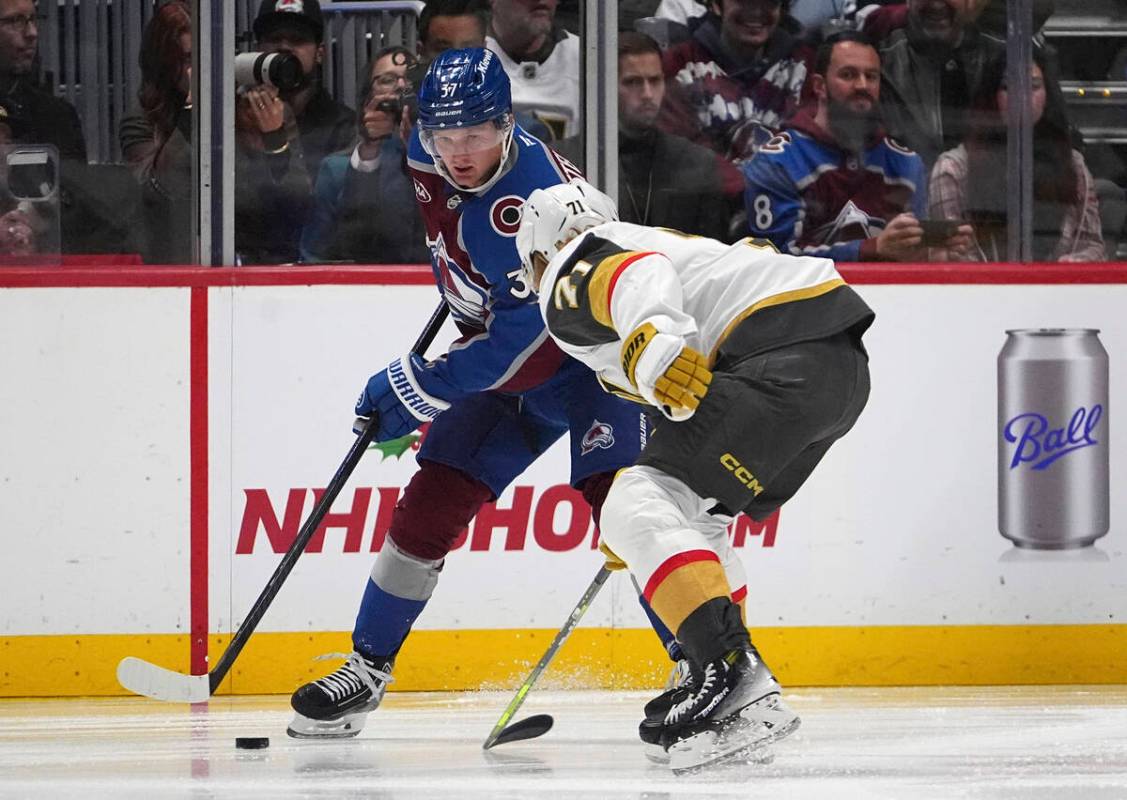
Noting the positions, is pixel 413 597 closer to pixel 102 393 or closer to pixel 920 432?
pixel 102 393

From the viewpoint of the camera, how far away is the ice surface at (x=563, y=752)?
2.34m

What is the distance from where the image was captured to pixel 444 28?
13.2ft

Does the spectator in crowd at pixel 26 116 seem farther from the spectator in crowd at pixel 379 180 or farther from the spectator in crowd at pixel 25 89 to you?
the spectator in crowd at pixel 379 180

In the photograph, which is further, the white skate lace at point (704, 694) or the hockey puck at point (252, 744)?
the hockey puck at point (252, 744)

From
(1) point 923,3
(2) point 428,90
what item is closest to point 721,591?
(2) point 428,90

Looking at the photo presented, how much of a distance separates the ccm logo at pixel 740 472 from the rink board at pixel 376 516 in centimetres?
146

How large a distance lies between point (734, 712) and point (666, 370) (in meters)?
0.48

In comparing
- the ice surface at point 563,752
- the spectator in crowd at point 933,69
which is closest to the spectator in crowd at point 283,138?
the ice surface at point 563,752

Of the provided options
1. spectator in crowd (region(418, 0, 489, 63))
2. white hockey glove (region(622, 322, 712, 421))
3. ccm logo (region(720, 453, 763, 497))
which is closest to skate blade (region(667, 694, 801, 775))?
ccm logo (region(720, 453, 763, 497))

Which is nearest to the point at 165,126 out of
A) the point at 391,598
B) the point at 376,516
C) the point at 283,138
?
the point at 283,138

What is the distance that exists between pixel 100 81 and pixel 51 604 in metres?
1.26

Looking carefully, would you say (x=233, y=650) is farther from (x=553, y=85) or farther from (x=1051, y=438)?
(x=1051, y=438)

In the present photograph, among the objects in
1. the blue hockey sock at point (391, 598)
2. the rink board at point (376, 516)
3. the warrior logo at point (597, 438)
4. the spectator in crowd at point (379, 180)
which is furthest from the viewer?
the spectator in crowd at point (379, 180)

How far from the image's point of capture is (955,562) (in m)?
3.88
